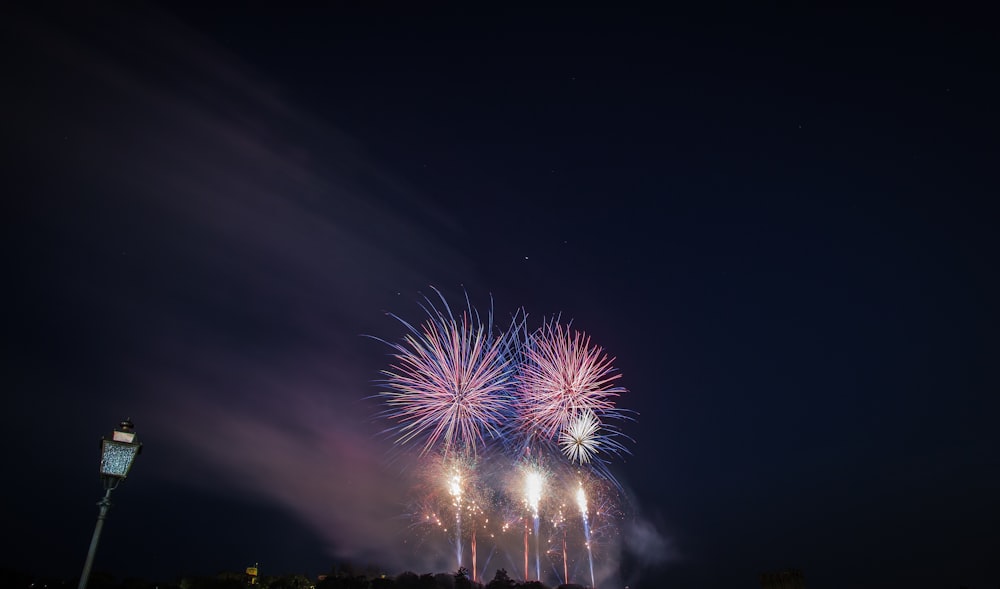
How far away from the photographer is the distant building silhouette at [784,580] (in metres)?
8.47

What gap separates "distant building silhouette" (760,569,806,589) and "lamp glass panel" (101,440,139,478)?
15.3 meters

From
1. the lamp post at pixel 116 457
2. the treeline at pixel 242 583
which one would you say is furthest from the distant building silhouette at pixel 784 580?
the treeline at pixel 242 583

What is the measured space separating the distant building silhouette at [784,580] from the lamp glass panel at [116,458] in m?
15.3

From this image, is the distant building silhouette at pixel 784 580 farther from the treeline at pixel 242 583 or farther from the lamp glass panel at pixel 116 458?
the treeline at pixel 242 583

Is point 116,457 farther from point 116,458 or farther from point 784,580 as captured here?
point 784,580

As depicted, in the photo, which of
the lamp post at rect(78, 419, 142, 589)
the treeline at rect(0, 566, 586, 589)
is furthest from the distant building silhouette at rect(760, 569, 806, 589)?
the treeline at rect(0, 566, 586, 589)

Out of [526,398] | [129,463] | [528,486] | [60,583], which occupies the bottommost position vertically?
[60,583]

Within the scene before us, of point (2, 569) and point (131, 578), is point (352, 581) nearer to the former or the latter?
point (131, 578)

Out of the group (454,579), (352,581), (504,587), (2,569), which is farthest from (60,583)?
(504,587)

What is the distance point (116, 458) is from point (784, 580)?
620 inches

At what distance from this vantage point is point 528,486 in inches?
2036

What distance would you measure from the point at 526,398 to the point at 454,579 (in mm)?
16288

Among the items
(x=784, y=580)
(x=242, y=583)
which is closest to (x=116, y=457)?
(x=784, y=580)

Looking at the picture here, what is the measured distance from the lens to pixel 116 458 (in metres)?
15.3
